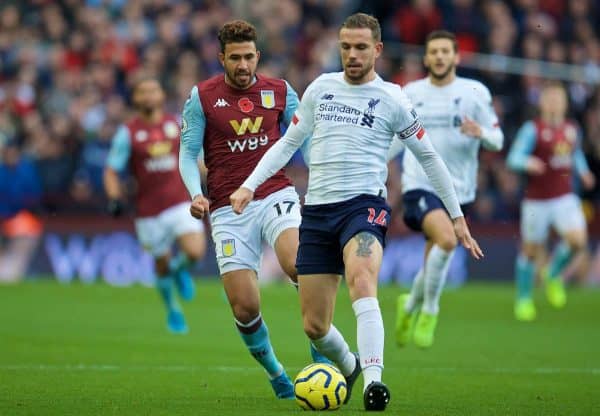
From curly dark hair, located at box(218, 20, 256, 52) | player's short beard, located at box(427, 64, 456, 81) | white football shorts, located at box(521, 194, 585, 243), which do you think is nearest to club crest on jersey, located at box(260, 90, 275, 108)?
curly dark hair, located at box(218, 20, 256, 52)

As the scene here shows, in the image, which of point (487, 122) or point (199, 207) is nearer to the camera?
point (199, 207)

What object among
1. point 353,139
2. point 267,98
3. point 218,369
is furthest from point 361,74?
point 218,369

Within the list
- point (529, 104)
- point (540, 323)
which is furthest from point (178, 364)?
point (529, 104)

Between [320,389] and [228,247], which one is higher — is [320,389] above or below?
below

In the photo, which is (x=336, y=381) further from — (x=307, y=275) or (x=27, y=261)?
(x=27, y=261)

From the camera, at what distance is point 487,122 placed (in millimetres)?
13117

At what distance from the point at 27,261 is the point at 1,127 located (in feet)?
7.82

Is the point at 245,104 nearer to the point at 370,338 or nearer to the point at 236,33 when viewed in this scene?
the point at 236,33

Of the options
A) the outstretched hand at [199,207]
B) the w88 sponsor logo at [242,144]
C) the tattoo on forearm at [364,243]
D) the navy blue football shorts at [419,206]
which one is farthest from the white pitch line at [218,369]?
the tattoo on forearm at [364,243]

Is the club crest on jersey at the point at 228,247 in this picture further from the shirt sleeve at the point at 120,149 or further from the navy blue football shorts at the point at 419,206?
the shirt sleeve at the point at 120,149

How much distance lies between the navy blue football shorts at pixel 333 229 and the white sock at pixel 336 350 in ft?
1.51

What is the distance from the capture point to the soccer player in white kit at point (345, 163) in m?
8.91

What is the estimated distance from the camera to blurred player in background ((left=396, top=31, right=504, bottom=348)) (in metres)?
13.0

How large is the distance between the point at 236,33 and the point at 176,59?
49.8ft
